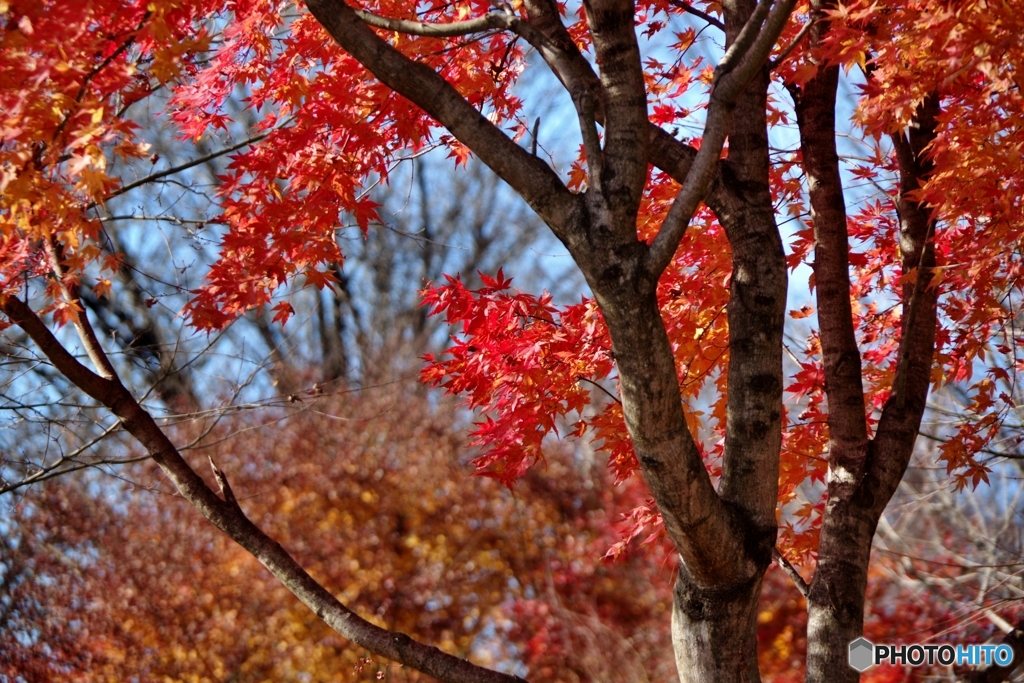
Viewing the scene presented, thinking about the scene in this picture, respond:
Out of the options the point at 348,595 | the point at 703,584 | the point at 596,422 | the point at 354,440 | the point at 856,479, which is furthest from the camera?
the point at 354,440

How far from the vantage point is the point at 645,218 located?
13.3 feet

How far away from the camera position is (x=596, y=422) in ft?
12.6

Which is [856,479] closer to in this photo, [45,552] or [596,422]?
[596,422]

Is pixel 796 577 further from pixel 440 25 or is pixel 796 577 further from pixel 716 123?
pixel 440 25

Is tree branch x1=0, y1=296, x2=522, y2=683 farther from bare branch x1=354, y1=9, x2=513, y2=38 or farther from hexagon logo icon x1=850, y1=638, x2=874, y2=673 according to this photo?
bare branch x1=354, y1=9, x2=513, y2=38

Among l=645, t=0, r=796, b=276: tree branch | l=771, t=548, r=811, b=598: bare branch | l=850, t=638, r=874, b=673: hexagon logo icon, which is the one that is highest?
l=645, t=0, r=796, b=276: tree branch

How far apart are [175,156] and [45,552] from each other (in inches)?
308

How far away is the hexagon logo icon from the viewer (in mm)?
3334

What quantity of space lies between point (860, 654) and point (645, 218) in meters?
1.90

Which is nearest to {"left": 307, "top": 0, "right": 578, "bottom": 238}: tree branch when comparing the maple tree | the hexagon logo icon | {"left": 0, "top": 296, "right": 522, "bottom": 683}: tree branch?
the maple tree

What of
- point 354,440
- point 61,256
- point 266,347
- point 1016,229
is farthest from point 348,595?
point 266,347

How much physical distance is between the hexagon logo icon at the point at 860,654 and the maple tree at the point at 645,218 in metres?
0.03

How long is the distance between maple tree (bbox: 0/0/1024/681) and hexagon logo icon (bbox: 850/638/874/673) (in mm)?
32

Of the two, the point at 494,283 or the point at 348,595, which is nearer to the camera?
the point at 494,283
